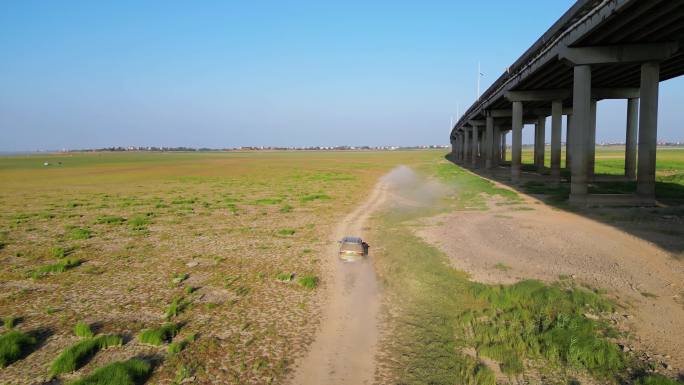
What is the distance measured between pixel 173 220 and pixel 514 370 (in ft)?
64.1

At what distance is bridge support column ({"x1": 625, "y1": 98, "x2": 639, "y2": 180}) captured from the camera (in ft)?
118

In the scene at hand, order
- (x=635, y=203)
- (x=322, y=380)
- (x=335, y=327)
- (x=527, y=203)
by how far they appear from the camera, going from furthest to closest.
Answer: (x=527, y=203)
(x=635, y=203)
(x=335, y=327)
(x=322, y=380)

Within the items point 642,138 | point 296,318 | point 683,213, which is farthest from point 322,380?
point 642,138

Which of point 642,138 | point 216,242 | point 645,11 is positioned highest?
point 645,11

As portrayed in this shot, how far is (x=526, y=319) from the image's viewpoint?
8820 millimetres

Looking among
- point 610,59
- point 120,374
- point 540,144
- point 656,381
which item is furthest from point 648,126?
point 540,144

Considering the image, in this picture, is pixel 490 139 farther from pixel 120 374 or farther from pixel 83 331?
pixel 120 374

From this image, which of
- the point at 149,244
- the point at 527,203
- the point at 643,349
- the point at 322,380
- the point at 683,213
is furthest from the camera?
the point at 527,203

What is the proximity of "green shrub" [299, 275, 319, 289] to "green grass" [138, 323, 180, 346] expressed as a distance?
3586 mm

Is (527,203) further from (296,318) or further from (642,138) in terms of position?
(296,318)

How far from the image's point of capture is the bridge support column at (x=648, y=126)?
74.0 ft

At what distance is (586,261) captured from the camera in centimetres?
1266

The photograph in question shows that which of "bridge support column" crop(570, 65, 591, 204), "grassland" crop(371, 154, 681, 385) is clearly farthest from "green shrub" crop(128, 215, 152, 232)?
"bridge support column" crop(570, 65, 591, 204)

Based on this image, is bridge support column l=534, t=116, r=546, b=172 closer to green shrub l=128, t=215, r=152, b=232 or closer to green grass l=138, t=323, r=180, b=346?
green shrub l=128, t=215, r=152, b=232
